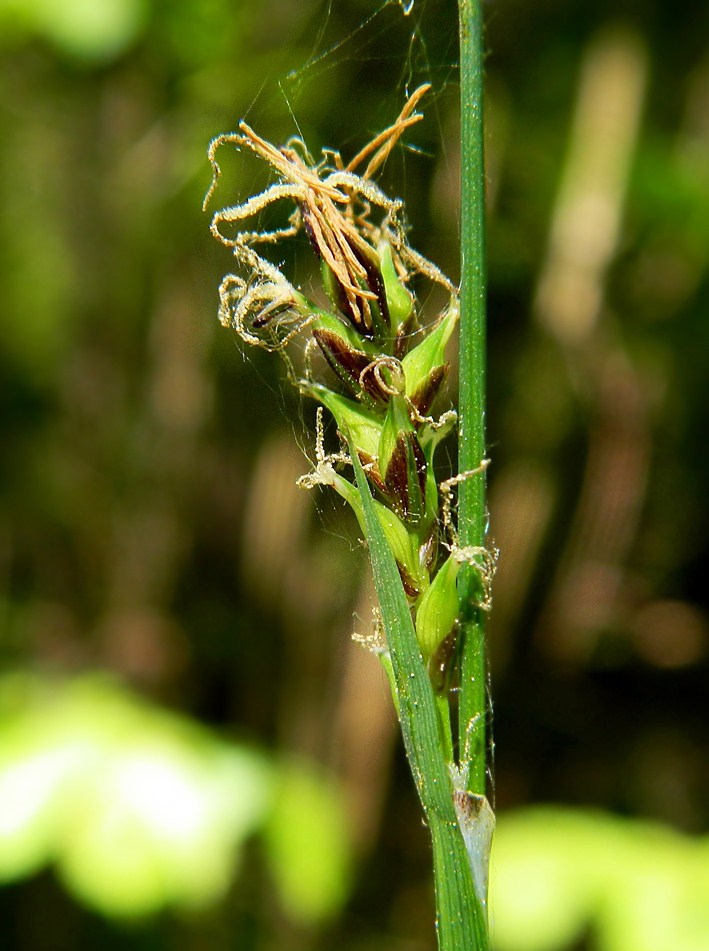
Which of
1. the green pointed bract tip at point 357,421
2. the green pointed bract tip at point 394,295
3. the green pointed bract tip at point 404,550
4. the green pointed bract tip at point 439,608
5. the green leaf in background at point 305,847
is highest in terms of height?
the green pointed bract tip at point 394,295

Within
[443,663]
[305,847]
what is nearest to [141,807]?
[305,847]

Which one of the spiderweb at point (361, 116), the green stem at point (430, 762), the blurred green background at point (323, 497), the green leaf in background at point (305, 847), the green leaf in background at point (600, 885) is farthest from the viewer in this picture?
the blurred green background at point (323, 497)

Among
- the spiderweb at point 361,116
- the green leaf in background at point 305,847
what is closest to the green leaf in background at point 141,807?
the green leaf in background at point 305,847

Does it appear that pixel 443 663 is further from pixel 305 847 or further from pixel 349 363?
pixel 305 847

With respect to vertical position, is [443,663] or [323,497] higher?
[323,497]

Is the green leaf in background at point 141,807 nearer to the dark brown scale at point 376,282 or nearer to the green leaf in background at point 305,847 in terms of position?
the green leaf in background at point 305,847

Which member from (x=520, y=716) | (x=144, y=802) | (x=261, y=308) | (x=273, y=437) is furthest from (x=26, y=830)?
(x=520, y=716)
